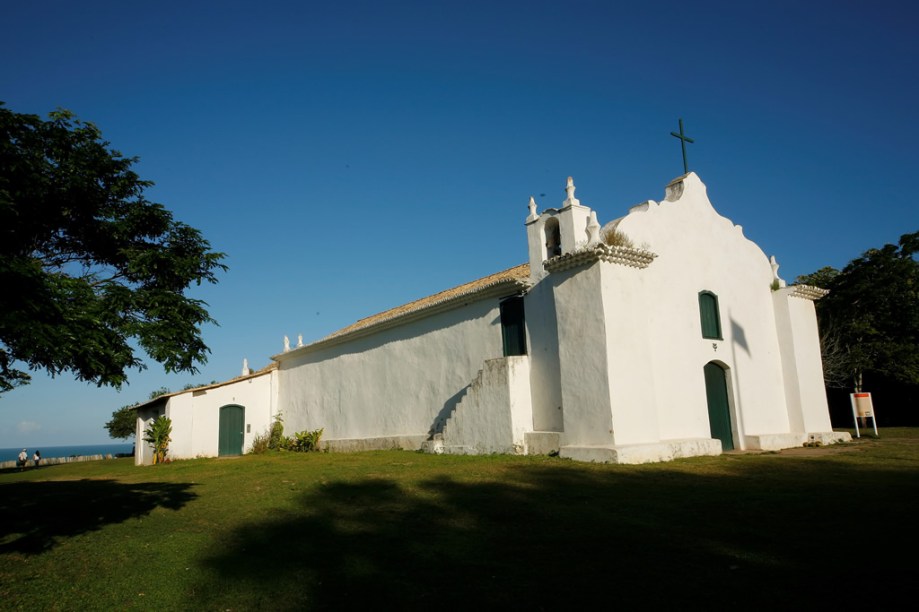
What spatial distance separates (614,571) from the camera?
5406 mm

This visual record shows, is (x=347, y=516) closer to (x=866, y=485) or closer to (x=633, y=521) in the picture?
(x=633, y=521)

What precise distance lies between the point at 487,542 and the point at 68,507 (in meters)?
7.96

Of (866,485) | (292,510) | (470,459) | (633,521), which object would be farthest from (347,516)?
(866,485)

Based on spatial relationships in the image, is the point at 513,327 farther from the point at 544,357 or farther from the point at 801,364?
the point at 801,364

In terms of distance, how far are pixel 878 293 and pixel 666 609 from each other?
31218 millimetres

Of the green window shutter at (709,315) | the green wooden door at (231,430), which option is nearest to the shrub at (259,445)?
the green wooden door at (231,430)

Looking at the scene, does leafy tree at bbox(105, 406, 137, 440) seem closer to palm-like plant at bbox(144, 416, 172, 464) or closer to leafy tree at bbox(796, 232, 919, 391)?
palm-like plant at bbox(144, 416, 172, 464)

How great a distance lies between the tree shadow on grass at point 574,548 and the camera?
4910mm

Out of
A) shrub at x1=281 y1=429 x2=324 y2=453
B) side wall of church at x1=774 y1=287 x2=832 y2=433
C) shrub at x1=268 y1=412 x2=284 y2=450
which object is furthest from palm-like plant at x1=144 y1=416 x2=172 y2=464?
side wall of church at x1=774 y1=287 x2=832 y2=433

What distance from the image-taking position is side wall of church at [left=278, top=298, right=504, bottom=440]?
1783 centimetres

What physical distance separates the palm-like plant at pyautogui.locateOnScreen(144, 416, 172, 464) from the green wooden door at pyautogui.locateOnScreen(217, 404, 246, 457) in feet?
7.04

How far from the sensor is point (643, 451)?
12852mm

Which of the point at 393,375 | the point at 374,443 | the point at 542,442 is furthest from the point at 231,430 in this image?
the point at 542,442

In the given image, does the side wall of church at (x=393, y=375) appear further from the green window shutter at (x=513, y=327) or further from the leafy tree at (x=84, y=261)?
the leafy tree at (x=84, y=261)
